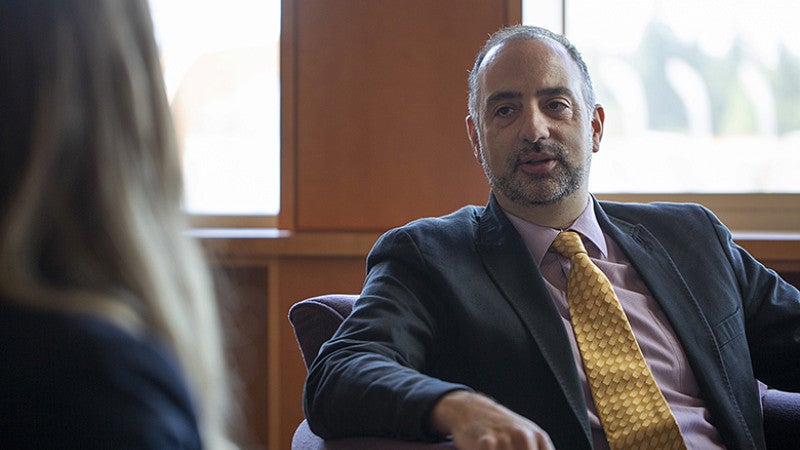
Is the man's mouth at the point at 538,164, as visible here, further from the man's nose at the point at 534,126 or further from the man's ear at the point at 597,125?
the man's ear at the point at 597,125

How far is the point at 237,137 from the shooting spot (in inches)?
123

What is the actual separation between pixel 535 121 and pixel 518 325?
0.49m

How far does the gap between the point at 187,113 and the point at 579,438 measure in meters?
2.09

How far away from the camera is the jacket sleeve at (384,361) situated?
4.23 feet

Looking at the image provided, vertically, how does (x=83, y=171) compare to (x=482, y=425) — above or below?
above

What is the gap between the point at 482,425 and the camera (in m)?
1.17

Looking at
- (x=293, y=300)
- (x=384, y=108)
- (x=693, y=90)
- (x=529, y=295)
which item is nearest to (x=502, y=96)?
(x=529, y=295)

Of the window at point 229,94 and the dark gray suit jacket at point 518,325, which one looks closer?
the dark gray suit jacket at point 518,325

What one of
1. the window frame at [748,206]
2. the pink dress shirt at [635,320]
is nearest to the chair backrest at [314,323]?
the pink dress shirt at [635,320]

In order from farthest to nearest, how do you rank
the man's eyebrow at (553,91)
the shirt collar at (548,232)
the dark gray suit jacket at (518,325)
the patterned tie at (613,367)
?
the man's eyebrow at (553,91), the shirt collar at (548,232), the patterned tie at (613,367), the dark gray suit jacket at (518,325)

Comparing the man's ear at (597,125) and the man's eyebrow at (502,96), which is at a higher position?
the man's eyebrow at (502,96)

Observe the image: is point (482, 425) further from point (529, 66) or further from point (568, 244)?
point (529, 66)

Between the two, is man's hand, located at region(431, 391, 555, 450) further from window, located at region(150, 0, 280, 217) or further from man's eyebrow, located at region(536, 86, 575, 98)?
window, located at region(150, 0, 280, 217)

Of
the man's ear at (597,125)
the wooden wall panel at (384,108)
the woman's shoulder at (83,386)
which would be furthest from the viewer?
the wooden wall panel at (384,108)
